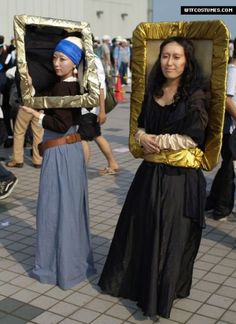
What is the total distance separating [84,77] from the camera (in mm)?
3607

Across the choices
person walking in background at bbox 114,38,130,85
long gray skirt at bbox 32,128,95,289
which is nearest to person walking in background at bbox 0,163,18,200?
long gray skirt at bbox 32,128,95,289

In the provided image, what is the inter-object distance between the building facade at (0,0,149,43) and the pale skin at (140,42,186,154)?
66.7 ft

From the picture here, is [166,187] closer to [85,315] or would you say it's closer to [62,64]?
[85,315]

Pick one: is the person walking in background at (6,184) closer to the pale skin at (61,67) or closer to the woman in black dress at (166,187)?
the pale skin at (61,67)

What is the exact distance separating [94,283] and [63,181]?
2.60ft

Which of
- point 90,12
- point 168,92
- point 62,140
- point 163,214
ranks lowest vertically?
point 163,214

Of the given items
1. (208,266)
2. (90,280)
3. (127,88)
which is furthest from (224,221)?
(127,88)

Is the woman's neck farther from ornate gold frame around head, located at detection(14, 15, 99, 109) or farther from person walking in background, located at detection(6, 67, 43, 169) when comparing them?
person walking in background, located at detection(6, 67, 43, 169)

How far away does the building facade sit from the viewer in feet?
77.4

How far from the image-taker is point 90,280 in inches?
151

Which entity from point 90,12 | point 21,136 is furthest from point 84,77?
point 90,12

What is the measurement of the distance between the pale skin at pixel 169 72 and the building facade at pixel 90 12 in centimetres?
2032

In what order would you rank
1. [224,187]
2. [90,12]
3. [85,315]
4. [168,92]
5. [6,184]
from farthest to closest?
1. [90,12]
2. [6,184]
3. [224,187]
4. [85,315]
5. [168,92]

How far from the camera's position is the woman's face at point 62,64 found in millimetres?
3516
